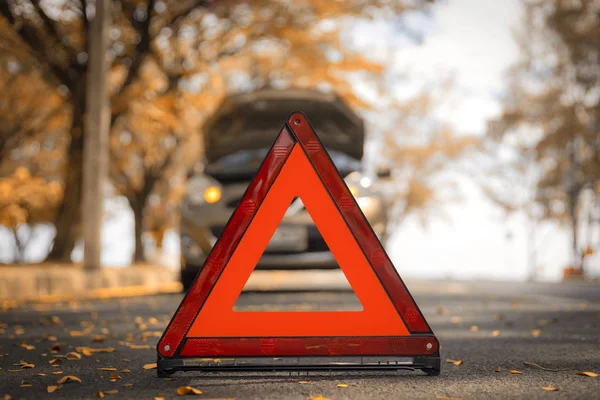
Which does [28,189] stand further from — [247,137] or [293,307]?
[293,307]

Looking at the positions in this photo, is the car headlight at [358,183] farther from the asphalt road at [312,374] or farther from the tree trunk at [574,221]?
the tree trunk at [574,221]

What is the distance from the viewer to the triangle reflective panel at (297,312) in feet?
11.7

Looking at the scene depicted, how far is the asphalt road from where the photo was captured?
3463mm

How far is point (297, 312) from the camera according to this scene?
3.60m

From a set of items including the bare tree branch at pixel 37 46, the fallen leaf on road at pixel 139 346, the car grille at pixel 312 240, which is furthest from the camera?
the bare tree branch at pixel 37 46

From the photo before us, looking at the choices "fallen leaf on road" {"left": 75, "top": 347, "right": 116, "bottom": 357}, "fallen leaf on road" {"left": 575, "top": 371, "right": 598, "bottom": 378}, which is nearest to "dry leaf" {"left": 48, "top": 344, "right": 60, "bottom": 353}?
"fallen leaf on road" {"left": 75, "top": 347, "right": 116, "bottom": 357}

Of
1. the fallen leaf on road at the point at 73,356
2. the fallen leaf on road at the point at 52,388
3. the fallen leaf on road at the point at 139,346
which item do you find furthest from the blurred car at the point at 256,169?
the fallen leaf on road at the point at 52,388

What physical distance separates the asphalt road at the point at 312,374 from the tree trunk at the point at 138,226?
15.4 m

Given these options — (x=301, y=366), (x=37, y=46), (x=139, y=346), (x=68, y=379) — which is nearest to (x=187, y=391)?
(x=301, y=366)

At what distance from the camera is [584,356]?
468cm

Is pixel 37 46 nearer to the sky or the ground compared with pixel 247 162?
nearer to the sky

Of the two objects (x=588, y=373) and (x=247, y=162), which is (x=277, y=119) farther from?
(x=588, y=373)

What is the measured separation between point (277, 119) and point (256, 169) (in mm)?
1613

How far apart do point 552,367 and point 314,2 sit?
37.5 ft
